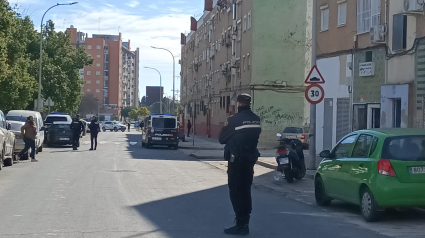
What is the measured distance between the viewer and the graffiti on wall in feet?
143

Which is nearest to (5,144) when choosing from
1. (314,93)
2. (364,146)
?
(314,93)

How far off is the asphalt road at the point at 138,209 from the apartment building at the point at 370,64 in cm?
786

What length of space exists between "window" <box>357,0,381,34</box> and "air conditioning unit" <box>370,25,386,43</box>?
69 centimetres

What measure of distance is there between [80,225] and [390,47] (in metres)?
15.7

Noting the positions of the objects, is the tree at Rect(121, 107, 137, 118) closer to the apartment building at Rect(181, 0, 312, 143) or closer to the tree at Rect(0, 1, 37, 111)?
the apartment building at Rect(181, 0, 312, 143)

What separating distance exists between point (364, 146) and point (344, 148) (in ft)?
2.92

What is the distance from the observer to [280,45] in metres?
44.2

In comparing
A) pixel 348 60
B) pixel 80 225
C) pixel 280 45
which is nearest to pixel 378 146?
pixel 80 225

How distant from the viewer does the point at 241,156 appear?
26.5 feet

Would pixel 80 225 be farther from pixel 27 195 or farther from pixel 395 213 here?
pixel 395 213

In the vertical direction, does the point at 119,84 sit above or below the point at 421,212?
above

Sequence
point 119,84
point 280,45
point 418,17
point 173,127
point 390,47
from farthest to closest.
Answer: point 119,84, point 280,45, point 173,127, point 390,47, point 418,17

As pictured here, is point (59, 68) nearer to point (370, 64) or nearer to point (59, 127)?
point (59, 127)

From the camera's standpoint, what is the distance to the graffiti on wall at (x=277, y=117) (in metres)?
43.6
